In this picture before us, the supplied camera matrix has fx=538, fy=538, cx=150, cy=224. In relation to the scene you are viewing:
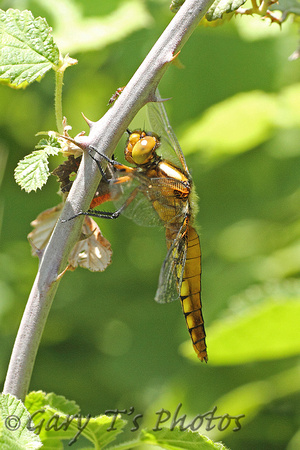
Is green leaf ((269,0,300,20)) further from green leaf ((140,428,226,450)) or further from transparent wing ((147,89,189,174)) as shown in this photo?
green leaf ((140,428,226,450))

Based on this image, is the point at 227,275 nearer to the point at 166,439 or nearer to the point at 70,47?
the point at 70,47

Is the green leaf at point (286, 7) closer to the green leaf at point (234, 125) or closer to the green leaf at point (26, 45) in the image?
the green leaf at point (26, 45)

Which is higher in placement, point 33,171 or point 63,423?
point 33,171

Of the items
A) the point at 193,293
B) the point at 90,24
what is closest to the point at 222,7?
the point at 193,293

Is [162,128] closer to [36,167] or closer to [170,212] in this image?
[170,212]

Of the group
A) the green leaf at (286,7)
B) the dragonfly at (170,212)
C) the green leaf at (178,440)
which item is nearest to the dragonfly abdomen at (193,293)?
the dragonfly at (170,212)

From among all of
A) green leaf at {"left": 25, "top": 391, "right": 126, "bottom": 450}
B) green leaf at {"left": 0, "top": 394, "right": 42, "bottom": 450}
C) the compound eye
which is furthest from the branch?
the compound eye
